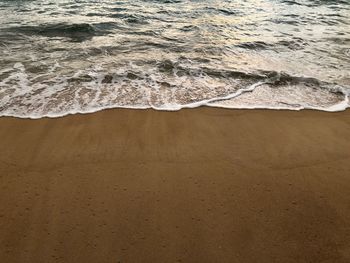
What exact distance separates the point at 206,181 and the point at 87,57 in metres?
4.40

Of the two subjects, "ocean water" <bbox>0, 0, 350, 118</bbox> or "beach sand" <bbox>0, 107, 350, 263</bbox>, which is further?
"ocean water" <bbox>0, 0, 350, 118</bbox>

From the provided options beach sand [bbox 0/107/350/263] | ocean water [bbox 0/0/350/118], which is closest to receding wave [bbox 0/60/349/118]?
ocean water [bbox 0/0/350/118]

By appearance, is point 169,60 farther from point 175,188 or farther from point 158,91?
point 175,188

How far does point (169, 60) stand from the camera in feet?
21.6

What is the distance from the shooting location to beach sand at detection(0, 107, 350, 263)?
107 inches

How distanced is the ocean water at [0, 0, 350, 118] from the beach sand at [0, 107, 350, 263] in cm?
52

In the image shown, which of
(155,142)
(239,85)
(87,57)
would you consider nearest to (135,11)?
(87,57)

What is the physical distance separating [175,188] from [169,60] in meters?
3.77

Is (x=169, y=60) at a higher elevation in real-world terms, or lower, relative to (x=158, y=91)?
lower

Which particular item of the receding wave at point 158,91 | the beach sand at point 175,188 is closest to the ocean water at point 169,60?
the receding wave at point 158,91

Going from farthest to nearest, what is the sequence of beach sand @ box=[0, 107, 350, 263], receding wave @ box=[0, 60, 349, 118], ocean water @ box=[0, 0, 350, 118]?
ocean water @ box=[0, 0, 350, 118]
receding wave @ box=[0, 60, 349, 118]
beach sand @ box=[0, 107, 350, 263]

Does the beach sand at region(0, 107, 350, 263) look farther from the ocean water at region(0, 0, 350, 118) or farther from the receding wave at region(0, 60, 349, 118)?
the ocean water at region(0, 0, 350, 118)

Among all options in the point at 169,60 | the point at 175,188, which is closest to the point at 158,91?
the point at 169,60

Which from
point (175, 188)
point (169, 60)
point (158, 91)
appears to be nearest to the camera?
point (175, 188)
